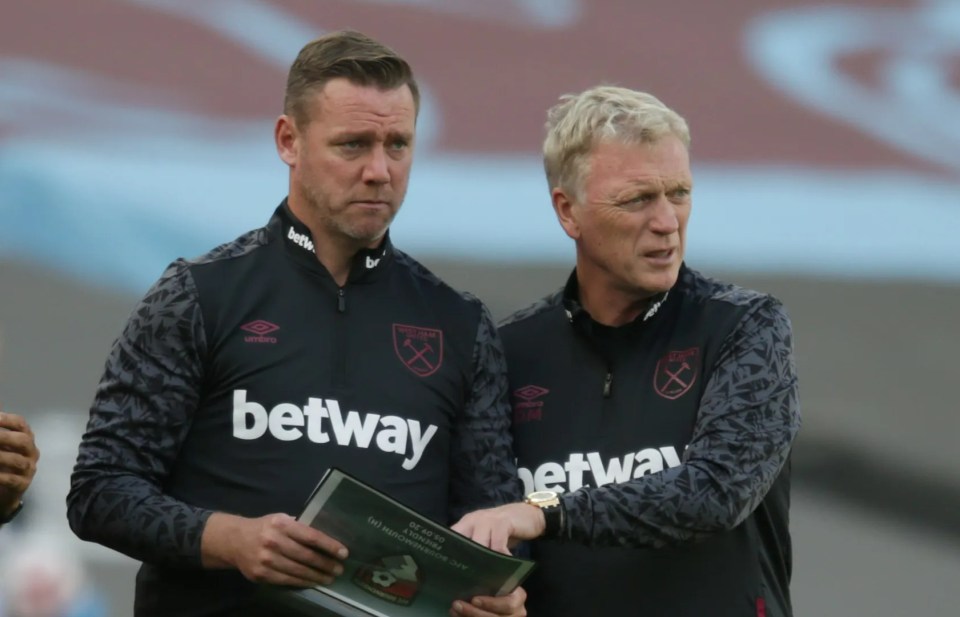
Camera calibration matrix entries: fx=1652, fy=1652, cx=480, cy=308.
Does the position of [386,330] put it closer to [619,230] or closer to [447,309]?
[447,309]

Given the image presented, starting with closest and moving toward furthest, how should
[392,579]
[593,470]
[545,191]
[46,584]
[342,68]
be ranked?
[392,579] < [342,68] < [593,470] < [46,584] < [545,191]

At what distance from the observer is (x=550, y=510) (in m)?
2.26

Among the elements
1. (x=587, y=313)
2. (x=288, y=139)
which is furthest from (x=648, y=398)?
(x=288, y=139)

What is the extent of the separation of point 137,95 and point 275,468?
106 inches

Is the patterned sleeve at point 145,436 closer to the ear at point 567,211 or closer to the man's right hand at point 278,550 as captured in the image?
the man's right hand at point 278,550

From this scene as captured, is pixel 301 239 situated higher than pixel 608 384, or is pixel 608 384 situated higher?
pixel 301 239

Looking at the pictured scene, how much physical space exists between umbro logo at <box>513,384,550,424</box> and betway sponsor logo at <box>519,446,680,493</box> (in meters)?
0.09

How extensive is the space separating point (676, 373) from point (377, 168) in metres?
0.56

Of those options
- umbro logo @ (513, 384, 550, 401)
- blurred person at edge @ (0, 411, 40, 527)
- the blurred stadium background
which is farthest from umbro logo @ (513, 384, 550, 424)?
the blurred stadium background

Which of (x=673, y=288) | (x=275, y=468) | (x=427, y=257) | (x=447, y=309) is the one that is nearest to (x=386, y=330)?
(x=447, y=309)

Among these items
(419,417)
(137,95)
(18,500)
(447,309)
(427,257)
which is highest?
(137,95)

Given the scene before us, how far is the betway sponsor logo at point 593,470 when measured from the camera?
244 cm

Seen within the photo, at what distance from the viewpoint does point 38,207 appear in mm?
4648

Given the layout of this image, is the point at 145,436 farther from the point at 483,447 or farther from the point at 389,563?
the point at 483,447
